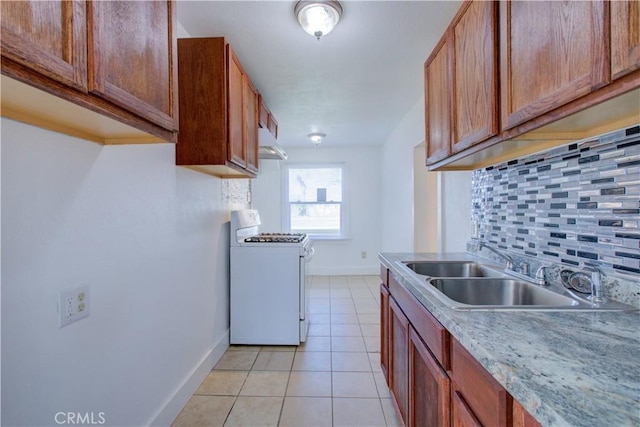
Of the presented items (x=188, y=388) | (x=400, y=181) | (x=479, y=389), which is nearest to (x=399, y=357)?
(x=479, y=389)

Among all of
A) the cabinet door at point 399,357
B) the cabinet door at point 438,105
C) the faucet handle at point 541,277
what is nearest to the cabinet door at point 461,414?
the cabinet door at point 399,357

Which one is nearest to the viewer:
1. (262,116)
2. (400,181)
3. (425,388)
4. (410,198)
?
(425,388)

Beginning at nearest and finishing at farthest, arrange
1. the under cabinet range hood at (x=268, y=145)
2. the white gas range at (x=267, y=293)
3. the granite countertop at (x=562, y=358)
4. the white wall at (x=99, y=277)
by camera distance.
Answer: the granite countertop at (x=562, y=358) → the white wall at (x=99, y=277) → the white gas range at (x=267, y=293) → the under cabinet range hood at (x=268, y=145)

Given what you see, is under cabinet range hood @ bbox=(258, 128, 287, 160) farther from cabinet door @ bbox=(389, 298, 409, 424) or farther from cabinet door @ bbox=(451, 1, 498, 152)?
cabinet door @ bbox=(389, 298, 409, 424)

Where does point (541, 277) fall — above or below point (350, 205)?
below

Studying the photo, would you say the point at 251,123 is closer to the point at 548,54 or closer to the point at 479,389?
the point at 548,54

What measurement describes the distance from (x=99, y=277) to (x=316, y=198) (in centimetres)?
442

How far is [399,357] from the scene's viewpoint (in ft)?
5.20

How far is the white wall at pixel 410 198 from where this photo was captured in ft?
7.57

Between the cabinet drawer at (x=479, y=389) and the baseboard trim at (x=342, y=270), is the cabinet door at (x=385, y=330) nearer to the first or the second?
the cabinet drawer at (x=479, y=389)

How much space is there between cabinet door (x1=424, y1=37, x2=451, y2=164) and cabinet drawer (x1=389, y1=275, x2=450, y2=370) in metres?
0.84

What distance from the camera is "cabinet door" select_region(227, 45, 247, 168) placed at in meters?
1.84

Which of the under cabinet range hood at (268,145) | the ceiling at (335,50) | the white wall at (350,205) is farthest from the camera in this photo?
the white wall at (350,205)

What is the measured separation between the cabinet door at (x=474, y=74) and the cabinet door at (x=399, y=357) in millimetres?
927
